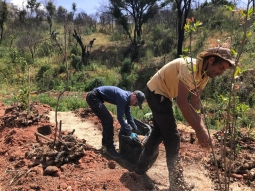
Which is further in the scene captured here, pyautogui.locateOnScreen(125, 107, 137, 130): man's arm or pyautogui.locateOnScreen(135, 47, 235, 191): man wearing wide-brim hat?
pyautogui.locateOnScreen(125, 107, 137, 130): man's arm

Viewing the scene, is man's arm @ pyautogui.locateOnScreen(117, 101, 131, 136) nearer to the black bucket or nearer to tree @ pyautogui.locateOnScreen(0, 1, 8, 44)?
the black bucket

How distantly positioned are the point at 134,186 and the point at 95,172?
0.51 meters

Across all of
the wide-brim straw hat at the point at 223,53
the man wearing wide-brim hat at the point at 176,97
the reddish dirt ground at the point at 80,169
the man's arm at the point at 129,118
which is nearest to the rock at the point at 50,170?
Result: the reddish dirt ground at the point at 80,169

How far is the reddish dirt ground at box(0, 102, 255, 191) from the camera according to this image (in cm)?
315

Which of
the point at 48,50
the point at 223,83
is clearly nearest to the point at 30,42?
the point at 48,50

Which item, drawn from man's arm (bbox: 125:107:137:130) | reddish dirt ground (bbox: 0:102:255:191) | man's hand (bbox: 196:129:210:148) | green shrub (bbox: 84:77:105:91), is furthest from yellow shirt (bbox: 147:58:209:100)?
green shrub (bbox: 84:77:105:91)

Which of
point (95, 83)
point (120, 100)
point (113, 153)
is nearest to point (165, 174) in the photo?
point (113, 153)

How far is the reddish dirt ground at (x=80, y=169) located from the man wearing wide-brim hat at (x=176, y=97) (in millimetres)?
330

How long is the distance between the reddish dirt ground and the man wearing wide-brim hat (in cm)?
33

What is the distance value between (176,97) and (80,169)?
1.47 meters

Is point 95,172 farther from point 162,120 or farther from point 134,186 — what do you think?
point 162,120

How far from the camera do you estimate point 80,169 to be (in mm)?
3512

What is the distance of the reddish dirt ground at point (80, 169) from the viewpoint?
3150 millimetres

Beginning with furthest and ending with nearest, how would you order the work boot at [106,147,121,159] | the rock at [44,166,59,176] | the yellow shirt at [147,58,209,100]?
the work boot at [106,147,121,159]
the rock at [44,166,59,176]
the yellow shirt at [147,58,209,100]
